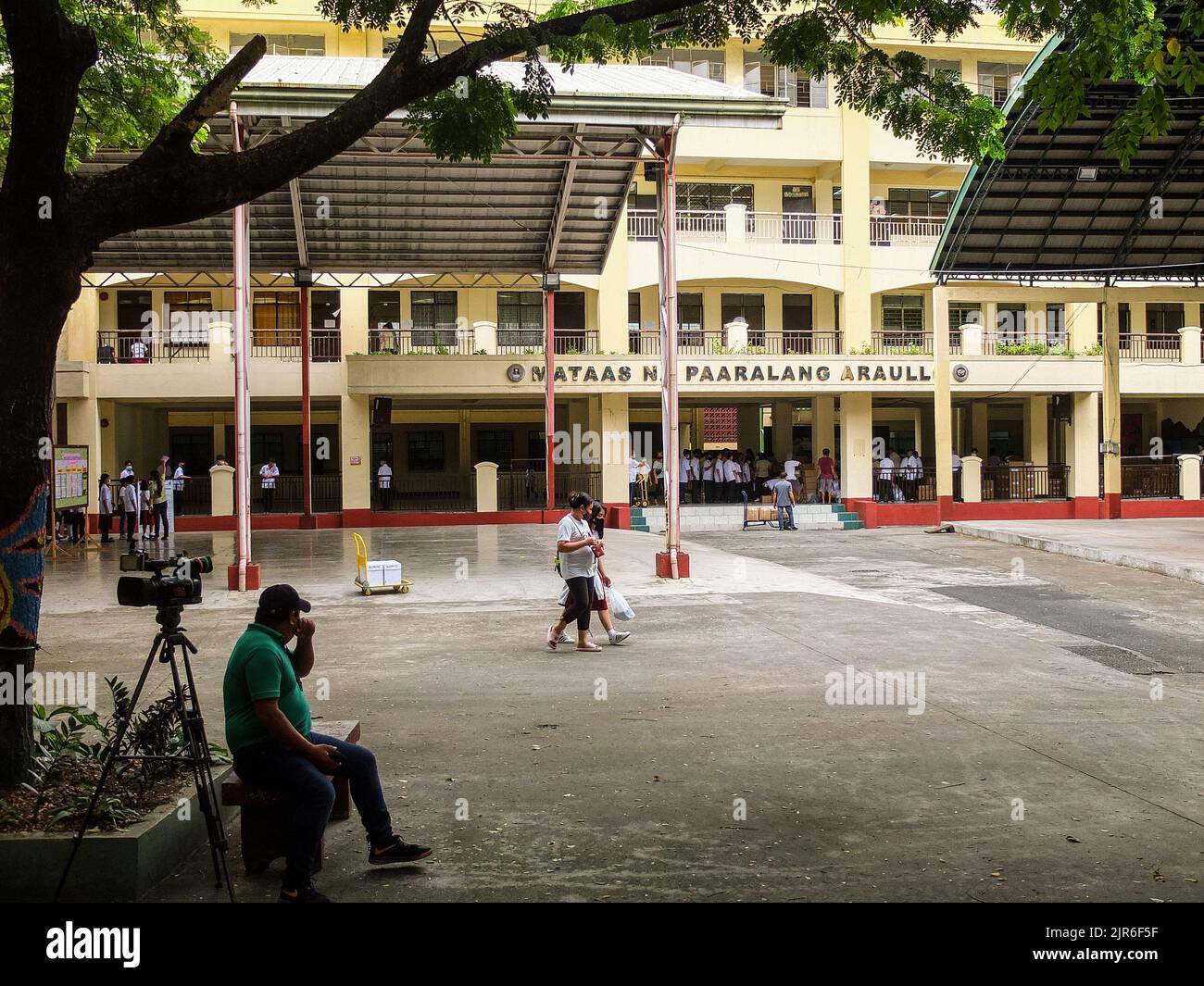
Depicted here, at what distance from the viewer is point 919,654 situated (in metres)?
10.9

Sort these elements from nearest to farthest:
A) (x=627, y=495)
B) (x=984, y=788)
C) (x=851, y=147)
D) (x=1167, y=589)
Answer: (x=984, y=788) → (x=1167, y=589) → (x=627, y=495) → (x=851, y=147)

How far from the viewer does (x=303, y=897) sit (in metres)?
4.67

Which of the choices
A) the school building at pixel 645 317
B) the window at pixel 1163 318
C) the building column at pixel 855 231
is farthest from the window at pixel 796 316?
the window at pixel 1163 318

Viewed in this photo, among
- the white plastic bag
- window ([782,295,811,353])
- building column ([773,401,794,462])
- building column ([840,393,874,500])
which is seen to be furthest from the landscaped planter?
building column ([773,401,794,462])

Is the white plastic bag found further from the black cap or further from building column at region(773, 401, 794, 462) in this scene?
building column at region(773, 401, 794, 462)

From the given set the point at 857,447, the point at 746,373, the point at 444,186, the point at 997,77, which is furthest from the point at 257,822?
the point at 997,77

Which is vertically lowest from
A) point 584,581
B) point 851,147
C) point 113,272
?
point 584,581

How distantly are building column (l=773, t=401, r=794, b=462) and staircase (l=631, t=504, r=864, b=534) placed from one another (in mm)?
7041

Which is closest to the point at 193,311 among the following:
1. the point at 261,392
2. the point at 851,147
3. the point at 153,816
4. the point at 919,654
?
the point at 261,392

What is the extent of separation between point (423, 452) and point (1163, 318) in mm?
25801

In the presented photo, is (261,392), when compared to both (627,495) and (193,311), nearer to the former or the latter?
(193,311)

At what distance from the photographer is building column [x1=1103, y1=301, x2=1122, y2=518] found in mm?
27656

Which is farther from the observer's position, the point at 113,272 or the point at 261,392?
the point at 261,392

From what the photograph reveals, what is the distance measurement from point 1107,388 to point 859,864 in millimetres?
25994
